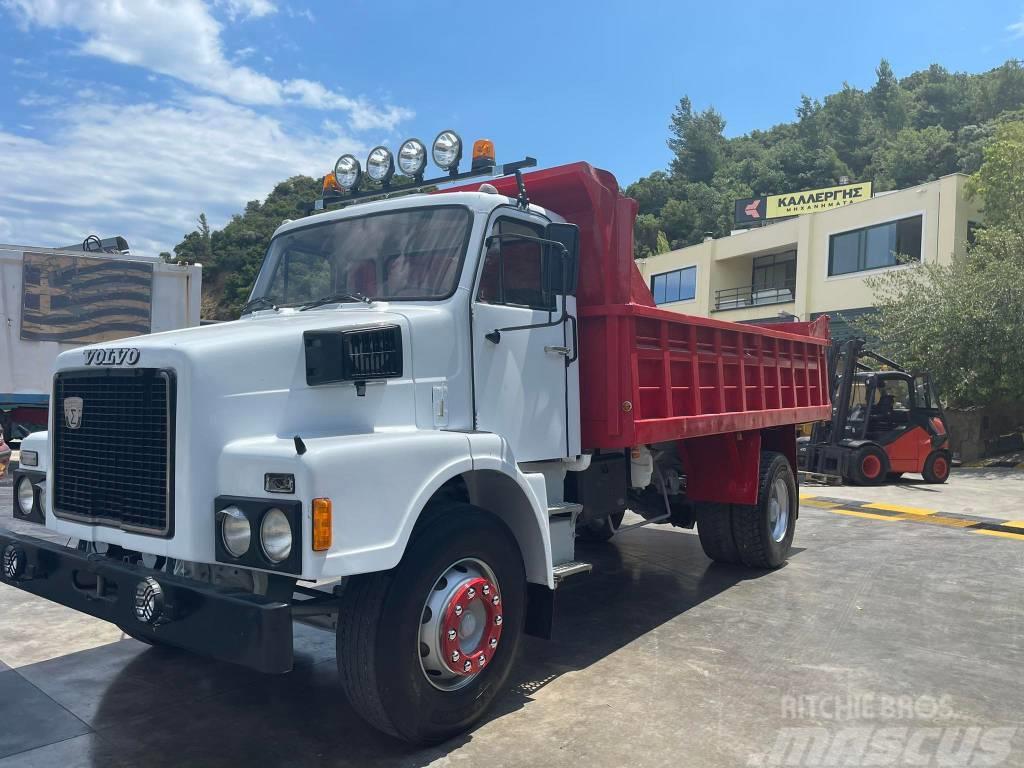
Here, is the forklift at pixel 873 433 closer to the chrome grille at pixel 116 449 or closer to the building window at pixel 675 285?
the chrome grille at pixel 116 449

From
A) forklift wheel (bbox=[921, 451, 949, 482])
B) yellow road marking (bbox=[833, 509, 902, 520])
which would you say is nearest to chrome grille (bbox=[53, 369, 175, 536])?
yellow road marking (bbox=[833, 509, 902, 520])

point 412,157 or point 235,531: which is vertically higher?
point 412,157

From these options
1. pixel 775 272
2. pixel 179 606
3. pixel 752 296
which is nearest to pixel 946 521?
pixel 179 606

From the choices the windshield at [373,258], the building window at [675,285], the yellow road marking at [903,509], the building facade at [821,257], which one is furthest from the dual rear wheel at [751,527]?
the building window at [675,285]

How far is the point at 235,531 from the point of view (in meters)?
3.27

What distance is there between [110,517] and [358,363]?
1286 millimetres

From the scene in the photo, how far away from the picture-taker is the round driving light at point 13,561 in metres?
3.94

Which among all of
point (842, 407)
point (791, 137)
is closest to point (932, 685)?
point (842, 407)

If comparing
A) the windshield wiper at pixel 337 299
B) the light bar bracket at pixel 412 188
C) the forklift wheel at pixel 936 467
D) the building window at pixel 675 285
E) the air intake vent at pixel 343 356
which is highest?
the building window at pixel 675 285

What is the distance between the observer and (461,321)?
4.28 m

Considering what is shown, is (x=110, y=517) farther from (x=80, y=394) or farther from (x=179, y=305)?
(x=179, y=305)

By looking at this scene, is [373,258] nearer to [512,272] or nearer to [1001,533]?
[512,272]

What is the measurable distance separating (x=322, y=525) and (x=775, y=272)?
36.9m

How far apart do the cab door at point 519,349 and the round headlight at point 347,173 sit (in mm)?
1297
